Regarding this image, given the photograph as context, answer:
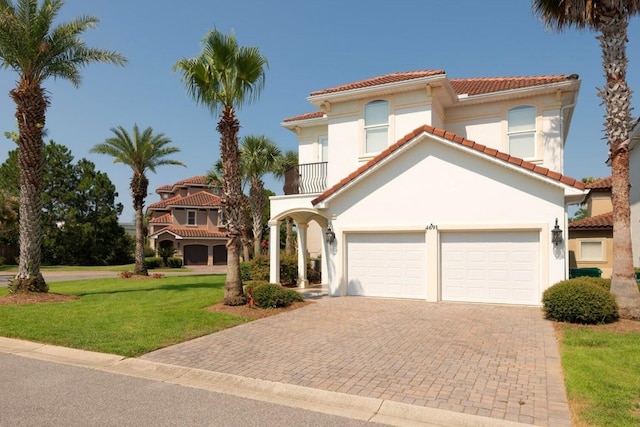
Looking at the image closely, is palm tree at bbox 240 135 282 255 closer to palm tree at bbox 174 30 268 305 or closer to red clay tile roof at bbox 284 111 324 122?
red clay tile roof at bbox 284 111 324 122

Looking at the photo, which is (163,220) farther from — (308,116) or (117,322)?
(117,322)

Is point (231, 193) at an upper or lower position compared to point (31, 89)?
lower

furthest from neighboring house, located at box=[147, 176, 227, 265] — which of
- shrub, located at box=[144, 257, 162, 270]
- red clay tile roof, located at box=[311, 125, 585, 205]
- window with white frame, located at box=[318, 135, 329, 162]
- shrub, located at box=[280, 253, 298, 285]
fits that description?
red clay tile roof, located at box=[311, 125, 585, 205]

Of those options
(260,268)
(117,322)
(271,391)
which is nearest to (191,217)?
(260,268)

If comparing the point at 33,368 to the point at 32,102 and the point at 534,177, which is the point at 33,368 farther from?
the point at 534,177

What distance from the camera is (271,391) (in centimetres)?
610

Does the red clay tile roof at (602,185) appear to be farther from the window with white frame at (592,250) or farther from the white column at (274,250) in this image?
the white column at (274,250)

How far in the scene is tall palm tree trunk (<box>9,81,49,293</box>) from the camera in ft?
49.0

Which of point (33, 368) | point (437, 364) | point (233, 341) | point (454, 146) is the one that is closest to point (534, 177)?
point (454, 146)

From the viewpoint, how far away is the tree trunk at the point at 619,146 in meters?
10.7

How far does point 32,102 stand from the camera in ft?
49.2

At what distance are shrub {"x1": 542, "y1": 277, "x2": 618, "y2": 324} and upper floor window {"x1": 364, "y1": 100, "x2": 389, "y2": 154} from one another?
8.82 metres

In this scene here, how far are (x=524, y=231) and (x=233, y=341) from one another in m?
9.38

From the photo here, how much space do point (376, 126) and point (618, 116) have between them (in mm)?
8469
